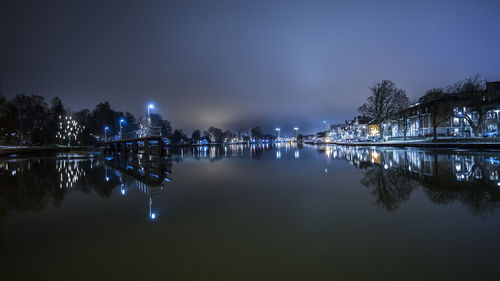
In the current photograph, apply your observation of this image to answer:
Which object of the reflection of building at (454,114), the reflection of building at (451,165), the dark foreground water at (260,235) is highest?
the reflection of building at (454,114)

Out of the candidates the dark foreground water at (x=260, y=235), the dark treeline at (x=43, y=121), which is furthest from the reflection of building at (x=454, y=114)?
the dark treeline at (x=43, y=121)

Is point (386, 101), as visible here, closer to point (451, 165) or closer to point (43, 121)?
point (451, 165)

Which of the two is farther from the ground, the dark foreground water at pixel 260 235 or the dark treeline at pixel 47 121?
the dark treeline at pixel 47 121

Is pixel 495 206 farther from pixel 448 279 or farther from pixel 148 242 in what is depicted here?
pixel 148 242

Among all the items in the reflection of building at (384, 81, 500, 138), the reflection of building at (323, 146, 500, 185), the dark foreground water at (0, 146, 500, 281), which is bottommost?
the dark foreground water at (0, 146, 500, 281)

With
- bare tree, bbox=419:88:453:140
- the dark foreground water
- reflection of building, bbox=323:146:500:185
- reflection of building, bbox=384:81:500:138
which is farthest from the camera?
bare tree, bbox=419:88:453:140

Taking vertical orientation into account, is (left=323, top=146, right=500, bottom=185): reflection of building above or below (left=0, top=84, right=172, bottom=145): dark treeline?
below

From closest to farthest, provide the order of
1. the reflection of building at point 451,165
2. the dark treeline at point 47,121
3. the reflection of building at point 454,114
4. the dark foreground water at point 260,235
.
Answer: the dark foreground water at point 260,235 < the reflection of building at point 451,165 < the reflection of building at point 454,114 < the dark treeline at point 47,121

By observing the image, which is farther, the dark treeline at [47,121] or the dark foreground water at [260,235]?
the dark treeline at [47,121]

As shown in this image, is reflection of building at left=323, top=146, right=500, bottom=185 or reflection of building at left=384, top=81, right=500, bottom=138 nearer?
reflection of building at left=323, top=146, right=500, bottom=185

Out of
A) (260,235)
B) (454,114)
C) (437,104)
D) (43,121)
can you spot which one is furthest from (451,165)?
(43,121)

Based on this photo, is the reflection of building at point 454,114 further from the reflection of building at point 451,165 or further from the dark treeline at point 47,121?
the dark treeline at point 47,121

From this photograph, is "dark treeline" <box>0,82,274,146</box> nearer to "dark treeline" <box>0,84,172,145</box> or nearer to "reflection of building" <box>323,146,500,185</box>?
"dark treeline" <box>0,84,172,145</box>

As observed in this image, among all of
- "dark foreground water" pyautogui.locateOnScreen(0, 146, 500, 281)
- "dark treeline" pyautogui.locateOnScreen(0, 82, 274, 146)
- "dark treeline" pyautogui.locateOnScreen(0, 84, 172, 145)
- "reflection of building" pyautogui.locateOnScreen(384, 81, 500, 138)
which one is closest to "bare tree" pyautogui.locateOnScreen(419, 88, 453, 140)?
"reflection of building" pyautogui.locateOnScreen(384, 81, 500, 138)
